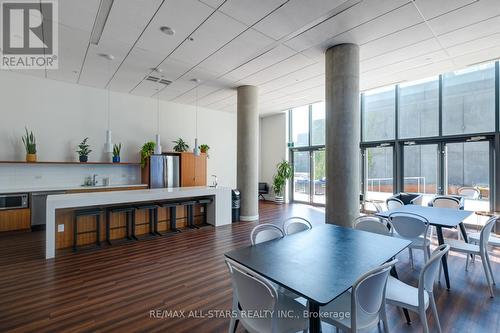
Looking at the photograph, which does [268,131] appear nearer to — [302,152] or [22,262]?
[302,152]

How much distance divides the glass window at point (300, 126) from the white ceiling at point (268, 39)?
329 centimetres

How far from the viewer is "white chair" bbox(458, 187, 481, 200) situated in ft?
17.5

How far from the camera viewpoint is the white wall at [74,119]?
17.9 ft

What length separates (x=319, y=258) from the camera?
6.33ft

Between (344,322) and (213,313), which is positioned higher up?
(344,322)

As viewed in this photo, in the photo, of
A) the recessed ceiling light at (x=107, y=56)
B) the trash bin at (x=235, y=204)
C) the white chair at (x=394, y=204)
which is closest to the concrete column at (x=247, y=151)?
the trash bin at (x=235, y=204)

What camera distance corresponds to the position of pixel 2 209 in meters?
4.95

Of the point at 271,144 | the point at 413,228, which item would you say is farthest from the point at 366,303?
the point at 271,144

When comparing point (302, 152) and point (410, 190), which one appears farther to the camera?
point (302, 152)

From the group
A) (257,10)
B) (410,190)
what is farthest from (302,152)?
(257,10)

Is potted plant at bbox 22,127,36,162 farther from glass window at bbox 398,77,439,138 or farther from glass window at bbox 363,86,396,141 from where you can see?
glass window at bbox 398,77,439,138

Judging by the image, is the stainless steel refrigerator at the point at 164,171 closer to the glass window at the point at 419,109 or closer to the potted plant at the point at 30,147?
the potted plant at the point at 30,147

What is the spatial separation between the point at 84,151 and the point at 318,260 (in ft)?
21.7

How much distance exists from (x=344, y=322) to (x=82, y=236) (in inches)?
185
